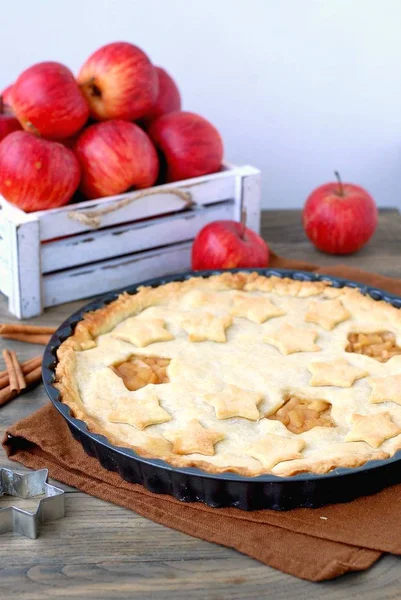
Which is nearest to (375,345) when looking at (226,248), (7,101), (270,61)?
(226,248)

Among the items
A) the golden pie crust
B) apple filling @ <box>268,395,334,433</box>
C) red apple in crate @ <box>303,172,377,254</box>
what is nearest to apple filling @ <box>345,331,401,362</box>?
the golden pie crust

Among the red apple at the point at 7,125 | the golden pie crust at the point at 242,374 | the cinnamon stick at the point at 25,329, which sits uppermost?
the red apple at the point at 7,125

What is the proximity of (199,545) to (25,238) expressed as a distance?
86cm

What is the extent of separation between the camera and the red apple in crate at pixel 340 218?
2.26m

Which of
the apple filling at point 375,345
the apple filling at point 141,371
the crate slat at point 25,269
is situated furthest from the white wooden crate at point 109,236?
the apple filling at point 375,345

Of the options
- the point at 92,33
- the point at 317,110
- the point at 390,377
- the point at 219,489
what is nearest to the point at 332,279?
the point at 390,377

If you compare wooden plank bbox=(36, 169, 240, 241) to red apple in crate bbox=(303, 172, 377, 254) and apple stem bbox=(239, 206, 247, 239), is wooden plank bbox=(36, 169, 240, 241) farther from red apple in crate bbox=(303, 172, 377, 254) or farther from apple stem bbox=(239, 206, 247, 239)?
red apple in crate bbox=(303, 172, 377, 254)

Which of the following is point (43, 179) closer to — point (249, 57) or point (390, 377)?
point (390, 377)

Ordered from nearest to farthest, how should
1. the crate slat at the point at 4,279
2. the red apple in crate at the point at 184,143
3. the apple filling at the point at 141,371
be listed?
the apple filling at the point at 141,371 < the crate slat at the point at 4,279 < the red apple in crate at the point at 184,143

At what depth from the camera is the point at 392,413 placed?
1533 mm

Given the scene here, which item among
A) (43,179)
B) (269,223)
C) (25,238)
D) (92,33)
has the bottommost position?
(269,223)

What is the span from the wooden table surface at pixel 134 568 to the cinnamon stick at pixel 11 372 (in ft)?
1.11

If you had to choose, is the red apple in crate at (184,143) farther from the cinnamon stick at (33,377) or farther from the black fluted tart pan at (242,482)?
the black fluted tart pan at (242,482)

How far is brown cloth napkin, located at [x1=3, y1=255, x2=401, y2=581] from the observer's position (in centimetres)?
128
